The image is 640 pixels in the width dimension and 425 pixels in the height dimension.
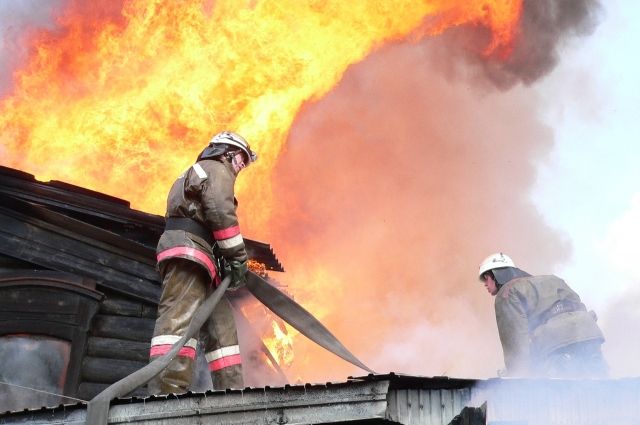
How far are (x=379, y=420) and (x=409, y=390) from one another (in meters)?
0.27

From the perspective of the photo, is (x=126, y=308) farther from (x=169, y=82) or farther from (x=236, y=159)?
(x=169, y=82)

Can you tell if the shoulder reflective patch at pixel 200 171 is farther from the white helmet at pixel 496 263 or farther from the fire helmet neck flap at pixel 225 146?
the white helmet at pixel 496 263

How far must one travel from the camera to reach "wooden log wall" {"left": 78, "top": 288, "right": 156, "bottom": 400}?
945 cm

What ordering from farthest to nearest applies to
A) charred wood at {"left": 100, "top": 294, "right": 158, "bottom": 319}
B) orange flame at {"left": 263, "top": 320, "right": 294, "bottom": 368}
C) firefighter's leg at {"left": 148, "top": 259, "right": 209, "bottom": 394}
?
orange flame at {"left": 263, "top": 320, "right": 294, "bottom": 368}
charred wood at {"left": 100, "top": 294, "right": 158, "bottom": 319}
firefighter's leg at {"left": 148, "top": 259, "right": 209, "bottom": 394}

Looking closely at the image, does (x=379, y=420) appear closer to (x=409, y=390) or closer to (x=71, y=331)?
(x=409, y=390)

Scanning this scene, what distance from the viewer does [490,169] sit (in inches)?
807

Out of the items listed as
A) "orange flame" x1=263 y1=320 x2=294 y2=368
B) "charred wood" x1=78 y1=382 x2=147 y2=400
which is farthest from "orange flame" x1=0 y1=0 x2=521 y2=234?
"charred wood" x1=78 y1=382 x2=147 y2=400

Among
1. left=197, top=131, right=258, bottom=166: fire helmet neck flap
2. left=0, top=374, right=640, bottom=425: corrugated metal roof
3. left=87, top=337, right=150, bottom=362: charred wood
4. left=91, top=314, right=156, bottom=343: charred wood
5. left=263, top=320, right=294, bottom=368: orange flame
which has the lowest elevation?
left=0, top=374, right=640, bottom=425: corrugated metal roof

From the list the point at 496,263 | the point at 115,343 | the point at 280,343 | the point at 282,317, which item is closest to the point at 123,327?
the point at 115,343

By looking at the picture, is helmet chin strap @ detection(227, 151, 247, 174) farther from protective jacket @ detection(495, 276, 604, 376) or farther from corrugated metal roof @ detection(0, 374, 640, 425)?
corrugated metal roof @ detection(0, 374, 640, 425)

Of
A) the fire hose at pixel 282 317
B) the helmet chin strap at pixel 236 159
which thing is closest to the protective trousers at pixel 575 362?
the fire hose at pixel 282 317

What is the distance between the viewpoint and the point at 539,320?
766 cm

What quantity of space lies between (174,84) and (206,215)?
6581mm

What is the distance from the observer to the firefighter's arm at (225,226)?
7207 millimetres
